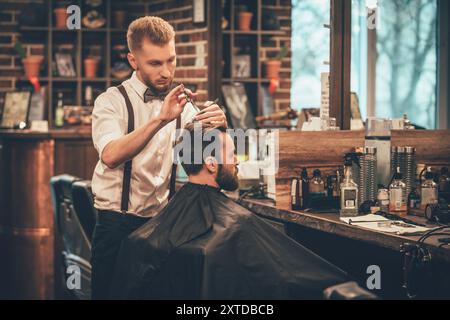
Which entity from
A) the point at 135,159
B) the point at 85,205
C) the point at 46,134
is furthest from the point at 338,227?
the point at 46,134

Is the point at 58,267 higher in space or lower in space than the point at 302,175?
lower

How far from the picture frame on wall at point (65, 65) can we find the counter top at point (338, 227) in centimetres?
314

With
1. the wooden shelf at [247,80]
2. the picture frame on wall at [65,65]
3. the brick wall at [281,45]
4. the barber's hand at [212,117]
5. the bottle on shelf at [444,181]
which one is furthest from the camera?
the picture frame on wall at [65,65]

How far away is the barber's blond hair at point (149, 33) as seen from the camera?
284 centimetres

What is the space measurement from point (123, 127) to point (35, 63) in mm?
3663

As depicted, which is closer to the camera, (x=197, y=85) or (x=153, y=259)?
(x=153, y=259)

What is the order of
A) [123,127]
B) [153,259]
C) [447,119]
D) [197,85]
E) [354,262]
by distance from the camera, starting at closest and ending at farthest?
[153,259], [123,127], [354,262], [197,85], [447,119]

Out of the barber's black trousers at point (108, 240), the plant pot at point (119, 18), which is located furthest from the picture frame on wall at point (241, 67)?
the barber's black trousers at point (108, 240)

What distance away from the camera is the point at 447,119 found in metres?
6.24

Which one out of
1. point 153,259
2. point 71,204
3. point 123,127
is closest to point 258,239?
point 153,259

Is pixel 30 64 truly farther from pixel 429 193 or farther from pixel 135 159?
pixel 429 193

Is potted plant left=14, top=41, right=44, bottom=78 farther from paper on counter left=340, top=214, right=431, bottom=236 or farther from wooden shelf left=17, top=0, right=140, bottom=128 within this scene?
paper on counter left=340, top=214, right=431, bottom=236

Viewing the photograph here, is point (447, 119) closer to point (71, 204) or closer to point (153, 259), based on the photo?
point (71, 204)

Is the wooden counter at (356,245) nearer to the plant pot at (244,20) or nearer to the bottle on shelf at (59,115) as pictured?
the plant pot at (244,20)
